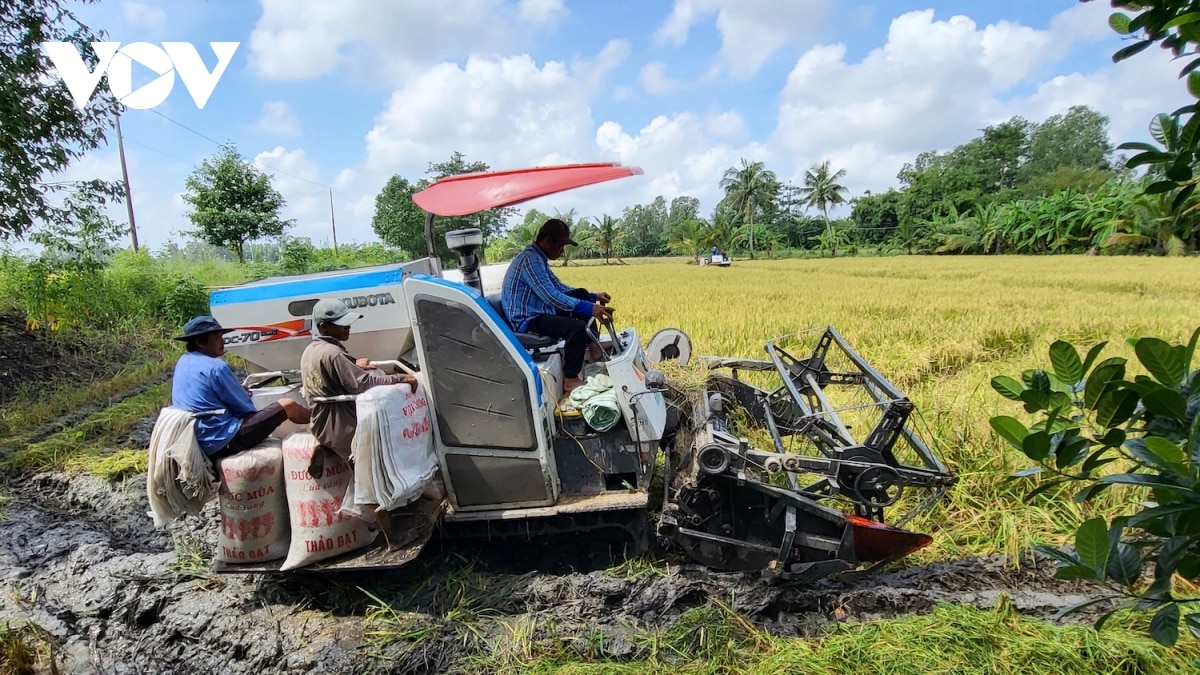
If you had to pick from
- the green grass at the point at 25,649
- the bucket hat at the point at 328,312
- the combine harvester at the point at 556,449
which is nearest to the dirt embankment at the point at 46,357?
the green grass at the point at 25,649

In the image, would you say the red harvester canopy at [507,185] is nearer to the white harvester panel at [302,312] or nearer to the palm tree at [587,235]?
the white harvester panel at [302,312]

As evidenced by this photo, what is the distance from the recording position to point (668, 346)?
5.92 meters

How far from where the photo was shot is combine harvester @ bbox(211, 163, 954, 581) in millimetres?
3232

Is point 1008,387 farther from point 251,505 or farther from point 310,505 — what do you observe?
point 251,505

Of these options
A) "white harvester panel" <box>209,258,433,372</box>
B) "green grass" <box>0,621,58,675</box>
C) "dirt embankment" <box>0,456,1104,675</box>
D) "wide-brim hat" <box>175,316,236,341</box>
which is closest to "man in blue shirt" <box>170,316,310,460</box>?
"wide-brim hat" <box>175,316,236,341</box>

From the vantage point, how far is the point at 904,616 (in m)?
3.20

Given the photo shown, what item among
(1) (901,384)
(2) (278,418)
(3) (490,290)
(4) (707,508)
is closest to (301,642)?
(2) (278,418)

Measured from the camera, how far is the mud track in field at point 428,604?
10.5 feet

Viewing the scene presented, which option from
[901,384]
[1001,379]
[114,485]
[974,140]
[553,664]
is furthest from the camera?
[974,140]

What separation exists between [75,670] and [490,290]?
136 inches

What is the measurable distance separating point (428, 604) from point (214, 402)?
167 cm

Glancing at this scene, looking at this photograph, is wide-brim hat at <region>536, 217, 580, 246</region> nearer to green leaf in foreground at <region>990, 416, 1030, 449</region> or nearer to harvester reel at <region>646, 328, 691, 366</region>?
harvester reel at <region>646, 328, 691, 366</region>

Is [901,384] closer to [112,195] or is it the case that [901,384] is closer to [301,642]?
[301,642]

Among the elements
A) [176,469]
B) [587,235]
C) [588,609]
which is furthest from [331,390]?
[587,235]
